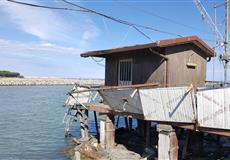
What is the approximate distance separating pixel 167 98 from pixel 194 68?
535 centimetres

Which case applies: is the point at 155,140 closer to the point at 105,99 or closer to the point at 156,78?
the point at 105,99

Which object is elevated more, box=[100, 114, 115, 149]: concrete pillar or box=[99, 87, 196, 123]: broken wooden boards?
box=[99, 87, 196, 123]: broken wooden boards

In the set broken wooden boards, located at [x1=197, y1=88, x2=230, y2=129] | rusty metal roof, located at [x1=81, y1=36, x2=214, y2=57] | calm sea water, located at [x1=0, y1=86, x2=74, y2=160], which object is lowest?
calm sea water, located at [x1=0, y1=86, x2=74, y2=160]

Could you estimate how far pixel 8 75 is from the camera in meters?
190

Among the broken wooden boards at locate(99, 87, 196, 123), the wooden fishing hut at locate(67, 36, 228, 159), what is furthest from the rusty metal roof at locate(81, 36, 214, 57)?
the broken wooden boards at locate(99, 87, 196, 123)

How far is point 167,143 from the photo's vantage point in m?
15.4

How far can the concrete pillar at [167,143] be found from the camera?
50.3 feet

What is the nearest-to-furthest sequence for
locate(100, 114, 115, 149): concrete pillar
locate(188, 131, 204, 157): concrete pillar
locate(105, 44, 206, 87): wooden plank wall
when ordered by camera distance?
locate(105, 44, 206, 87): wooden plank wall
locate(188, 131, 204, 157): concrete pillar
locate(100, 114, 115, 149): concrete pillar

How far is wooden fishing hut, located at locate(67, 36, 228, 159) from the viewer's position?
14672 millimetres

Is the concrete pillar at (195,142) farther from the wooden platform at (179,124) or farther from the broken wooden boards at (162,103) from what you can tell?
the broken wooden boards at (162,103)

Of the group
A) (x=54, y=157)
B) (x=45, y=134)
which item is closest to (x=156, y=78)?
(x=54, y=157)

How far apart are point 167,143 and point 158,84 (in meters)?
3.49

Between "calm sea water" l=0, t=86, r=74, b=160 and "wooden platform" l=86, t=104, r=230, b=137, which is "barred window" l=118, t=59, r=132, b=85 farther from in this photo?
"calm sea water" l=0, t=86, r=74, b=160

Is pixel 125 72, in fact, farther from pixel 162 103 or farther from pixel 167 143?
pixel 167 143
